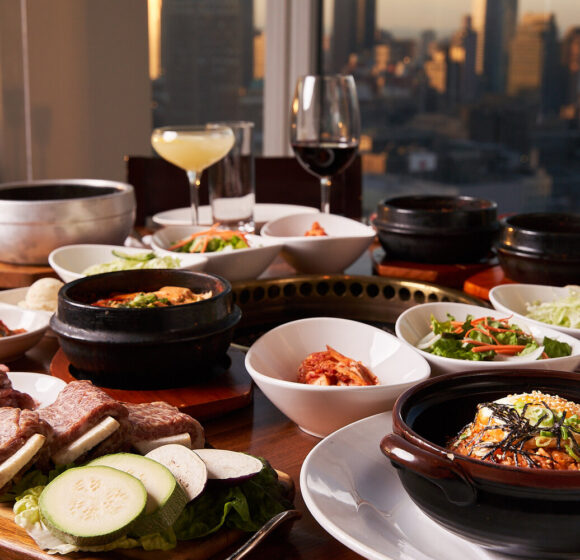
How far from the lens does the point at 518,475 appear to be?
0.81 meters

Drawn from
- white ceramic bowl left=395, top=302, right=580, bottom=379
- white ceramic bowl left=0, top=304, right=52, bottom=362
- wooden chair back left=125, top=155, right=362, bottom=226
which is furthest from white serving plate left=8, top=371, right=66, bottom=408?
wooden chair back left=125, top=155, right=362, bottom=226

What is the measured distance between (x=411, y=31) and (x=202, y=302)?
3950 mm

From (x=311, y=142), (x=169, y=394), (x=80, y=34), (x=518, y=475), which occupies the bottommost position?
(x=169, y=394)

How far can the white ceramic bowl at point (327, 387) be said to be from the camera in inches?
46.4

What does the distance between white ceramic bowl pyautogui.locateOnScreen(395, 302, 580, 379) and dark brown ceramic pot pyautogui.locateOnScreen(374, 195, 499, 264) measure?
59 cm

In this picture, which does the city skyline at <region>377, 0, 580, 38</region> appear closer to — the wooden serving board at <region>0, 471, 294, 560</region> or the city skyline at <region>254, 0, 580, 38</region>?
the city skyline at <region>254, 0, 580, 38</region>

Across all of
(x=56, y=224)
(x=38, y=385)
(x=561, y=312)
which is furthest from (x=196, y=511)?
(x=56, y=224)

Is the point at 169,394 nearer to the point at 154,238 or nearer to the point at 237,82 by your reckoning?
the point at 154,238

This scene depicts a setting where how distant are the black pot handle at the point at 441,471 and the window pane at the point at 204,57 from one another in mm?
4840

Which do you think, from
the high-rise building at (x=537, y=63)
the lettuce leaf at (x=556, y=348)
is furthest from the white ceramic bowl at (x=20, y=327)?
the high-rise building at (x=537, y=63)

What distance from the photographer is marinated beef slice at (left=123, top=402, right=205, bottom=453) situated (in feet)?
3.49

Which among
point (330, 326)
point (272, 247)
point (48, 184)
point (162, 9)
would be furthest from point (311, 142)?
point (162, 9)

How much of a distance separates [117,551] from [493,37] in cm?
427

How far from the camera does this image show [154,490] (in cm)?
91
